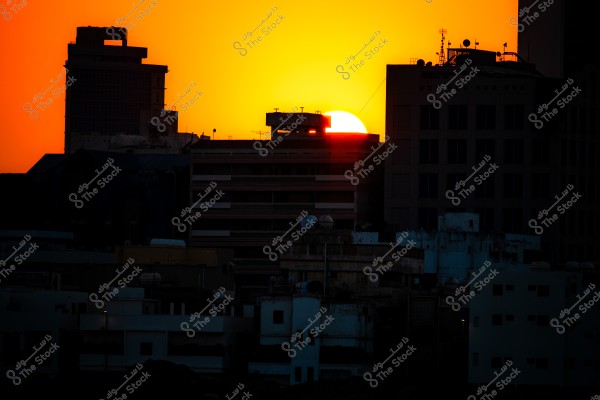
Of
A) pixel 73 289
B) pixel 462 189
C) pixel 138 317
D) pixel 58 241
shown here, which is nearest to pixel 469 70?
pixel 462 189

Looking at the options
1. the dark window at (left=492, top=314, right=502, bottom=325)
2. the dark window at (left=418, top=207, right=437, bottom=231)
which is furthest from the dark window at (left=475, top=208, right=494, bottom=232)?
the dark window at (left=492, top=314, right=502, bottom=325)

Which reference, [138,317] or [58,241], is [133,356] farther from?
[58,241]

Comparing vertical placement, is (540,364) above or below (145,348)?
below

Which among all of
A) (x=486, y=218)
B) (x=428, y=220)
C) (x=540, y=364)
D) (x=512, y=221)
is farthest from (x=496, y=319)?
(x=512, y=221)

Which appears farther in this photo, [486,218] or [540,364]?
[486,218]

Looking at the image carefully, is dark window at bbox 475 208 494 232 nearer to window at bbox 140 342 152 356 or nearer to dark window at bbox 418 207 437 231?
dark window at bbox 418 207 437 231

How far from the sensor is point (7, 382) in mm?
135250

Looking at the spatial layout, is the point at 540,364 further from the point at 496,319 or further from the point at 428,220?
the point at 428,220

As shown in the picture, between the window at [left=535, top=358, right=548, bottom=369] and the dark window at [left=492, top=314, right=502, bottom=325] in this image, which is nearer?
the window at [left=535, top=358, right=548, bottom=369]

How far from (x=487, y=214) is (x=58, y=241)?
A: 124 ft

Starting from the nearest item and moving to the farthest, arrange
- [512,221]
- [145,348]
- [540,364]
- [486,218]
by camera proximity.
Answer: [540,364] → [145,348] → [486,218] → [512,221]

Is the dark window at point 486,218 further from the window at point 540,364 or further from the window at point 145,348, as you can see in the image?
the window at point 145,348

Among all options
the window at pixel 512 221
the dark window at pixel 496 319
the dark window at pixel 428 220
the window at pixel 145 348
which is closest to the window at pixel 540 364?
the dark window at pixel 496 319

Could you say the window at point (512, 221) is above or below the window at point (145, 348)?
above
